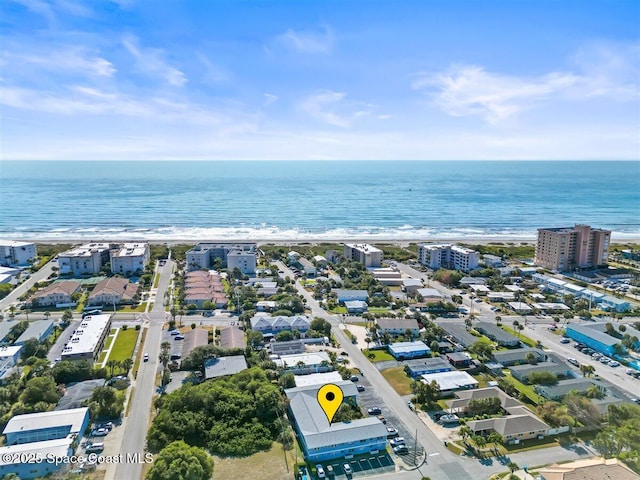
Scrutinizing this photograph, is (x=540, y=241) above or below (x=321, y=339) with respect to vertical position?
above

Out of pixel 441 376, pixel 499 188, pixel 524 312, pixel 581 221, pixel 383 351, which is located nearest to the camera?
pixel 441 376

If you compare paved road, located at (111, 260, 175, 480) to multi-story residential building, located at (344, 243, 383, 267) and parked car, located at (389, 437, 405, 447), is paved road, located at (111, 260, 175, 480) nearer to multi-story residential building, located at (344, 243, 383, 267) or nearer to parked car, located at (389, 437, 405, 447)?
parked car, located at (389, 437, 405, 447)

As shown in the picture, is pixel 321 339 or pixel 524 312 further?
pixel 524 312

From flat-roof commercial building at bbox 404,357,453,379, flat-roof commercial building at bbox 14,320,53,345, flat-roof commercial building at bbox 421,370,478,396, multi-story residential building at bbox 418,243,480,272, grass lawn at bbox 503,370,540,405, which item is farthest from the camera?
multi-story residential building at bbox 418,243,480,272

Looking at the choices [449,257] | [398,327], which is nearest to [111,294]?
[398,327]

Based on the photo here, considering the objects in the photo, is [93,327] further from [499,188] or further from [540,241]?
[499,188]

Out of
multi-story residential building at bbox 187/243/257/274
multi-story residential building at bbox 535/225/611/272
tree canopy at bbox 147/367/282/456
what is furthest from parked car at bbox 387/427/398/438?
multi-story residential building at bbox 535/225/611/272

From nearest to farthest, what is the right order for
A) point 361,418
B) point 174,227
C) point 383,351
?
point 361,418 → point 383,351 → point 174,227

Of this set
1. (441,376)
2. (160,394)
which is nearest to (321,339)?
(441,376)
